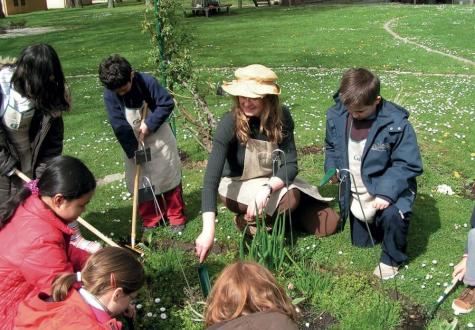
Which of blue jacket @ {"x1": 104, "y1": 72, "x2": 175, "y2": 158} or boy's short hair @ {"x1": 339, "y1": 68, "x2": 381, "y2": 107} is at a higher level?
boy's short hair @ {"x1": 339, "y1": 68, "x2": 381, "y2": 107}

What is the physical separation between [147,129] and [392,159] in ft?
5.95

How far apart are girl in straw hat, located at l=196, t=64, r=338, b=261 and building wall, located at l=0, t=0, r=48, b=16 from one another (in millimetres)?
41197

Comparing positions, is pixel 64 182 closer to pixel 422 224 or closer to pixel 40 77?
pixel 40 77

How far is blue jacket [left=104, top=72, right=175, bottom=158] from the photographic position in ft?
12.8

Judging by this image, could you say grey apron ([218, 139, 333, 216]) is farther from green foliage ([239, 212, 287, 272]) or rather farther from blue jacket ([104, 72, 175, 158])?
blue jacket ([104, 72, 175, 158])

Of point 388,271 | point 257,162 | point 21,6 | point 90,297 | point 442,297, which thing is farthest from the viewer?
point 21,6

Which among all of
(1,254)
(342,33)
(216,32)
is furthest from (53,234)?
(216,32)

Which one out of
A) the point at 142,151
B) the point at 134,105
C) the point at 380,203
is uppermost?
the point at 134,105

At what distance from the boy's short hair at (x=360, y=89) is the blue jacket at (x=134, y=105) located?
1.39 m

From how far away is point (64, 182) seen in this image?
2473mm

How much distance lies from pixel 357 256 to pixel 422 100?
17.4ft

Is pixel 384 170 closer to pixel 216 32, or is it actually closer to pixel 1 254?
pixel 1 254

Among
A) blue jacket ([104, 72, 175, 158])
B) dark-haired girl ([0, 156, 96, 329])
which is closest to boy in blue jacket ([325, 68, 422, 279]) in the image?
blue jacket ([104, 72, 175, 158])

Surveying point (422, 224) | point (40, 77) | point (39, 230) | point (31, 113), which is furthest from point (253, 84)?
point (422, 224)
